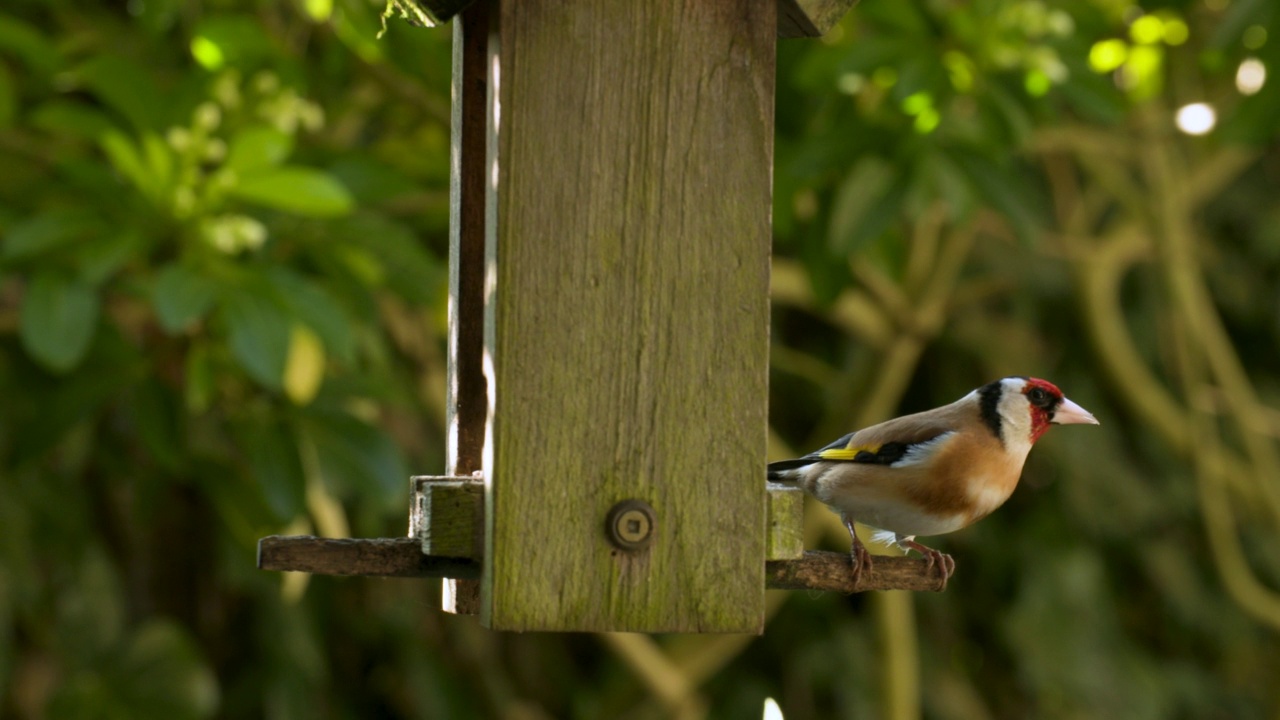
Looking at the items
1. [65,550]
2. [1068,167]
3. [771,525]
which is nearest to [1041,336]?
[1068,167]

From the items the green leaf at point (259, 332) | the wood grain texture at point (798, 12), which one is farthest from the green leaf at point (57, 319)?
the wood grain texture at point (798, 12)

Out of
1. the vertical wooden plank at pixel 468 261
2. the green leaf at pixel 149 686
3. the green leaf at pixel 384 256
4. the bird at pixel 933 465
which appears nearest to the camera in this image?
the vertical wooden plank at pixel 468 261

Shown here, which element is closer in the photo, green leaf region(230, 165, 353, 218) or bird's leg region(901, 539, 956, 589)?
bird's leg region(901, 539, 956, 589)

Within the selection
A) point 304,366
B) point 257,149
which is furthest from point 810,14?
point 304,366

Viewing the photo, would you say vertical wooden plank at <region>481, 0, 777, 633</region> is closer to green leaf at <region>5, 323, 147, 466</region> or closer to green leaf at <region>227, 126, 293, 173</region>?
green leaf at <region>227, 126, 293, 173</region>

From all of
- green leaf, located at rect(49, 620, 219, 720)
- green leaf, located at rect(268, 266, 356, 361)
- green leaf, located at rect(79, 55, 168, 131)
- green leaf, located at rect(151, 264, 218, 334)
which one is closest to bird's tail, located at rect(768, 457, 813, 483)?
green leaf, located at rect(268, 266, 356, 361)

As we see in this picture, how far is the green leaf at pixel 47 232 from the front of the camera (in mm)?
3541

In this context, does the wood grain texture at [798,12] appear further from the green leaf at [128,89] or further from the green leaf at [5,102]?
the green leaf at [5,102]

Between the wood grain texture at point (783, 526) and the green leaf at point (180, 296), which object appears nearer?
the wood grain texture at point (783, 526)

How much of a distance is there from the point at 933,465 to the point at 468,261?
2.87 feet

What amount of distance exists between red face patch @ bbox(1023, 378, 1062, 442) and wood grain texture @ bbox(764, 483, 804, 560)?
2.23 ft

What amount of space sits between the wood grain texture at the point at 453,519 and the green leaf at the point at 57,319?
5.61 feet

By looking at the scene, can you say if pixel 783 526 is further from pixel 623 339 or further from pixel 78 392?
pixel 78 392

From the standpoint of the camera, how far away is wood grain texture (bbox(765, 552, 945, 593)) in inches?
87.4
